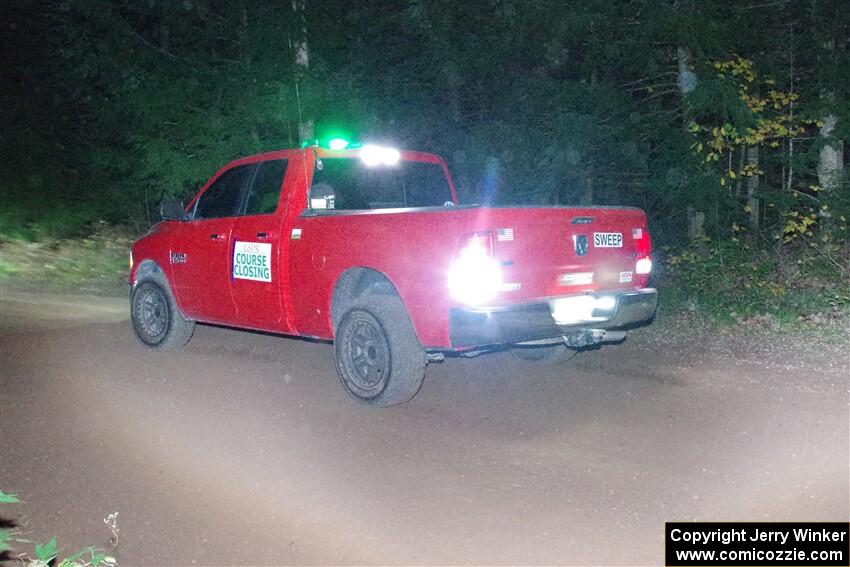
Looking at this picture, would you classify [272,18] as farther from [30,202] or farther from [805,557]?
[805,557]

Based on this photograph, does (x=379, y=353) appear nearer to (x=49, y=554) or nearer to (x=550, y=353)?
(x=550, y=353)

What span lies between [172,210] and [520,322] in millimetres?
4157

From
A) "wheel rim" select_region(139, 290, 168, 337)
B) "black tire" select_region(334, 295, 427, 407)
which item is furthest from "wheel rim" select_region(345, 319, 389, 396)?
"wheel rim" select_region(139, 290, 168, 337)

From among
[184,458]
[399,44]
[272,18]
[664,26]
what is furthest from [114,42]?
[184,458]

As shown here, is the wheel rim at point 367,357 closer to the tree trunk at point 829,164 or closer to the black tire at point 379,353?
the black tire at point 379,353

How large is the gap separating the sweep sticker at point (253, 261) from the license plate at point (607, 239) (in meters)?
2.84

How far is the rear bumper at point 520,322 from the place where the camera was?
577 centimetres

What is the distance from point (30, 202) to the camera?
21938mm

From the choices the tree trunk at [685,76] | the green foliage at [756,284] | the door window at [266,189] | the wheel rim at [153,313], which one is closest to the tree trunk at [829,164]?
the green foliage at [756,284]

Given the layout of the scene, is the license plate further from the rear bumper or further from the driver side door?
the driver side door

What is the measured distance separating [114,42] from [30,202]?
7.25 m

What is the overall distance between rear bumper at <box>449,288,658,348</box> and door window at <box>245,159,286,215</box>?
8.18ft

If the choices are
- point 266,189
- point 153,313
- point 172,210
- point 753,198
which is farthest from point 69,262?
point 753,198

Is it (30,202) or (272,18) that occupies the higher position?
(272,18)
